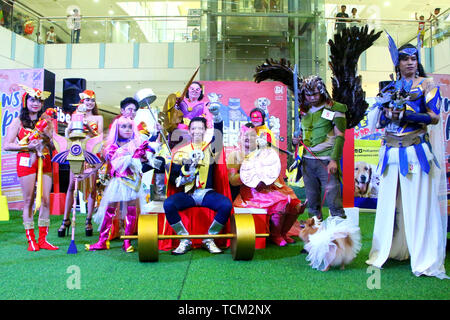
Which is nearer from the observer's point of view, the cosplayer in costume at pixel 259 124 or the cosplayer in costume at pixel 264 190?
the cosplayer in costume at pixel 264 190

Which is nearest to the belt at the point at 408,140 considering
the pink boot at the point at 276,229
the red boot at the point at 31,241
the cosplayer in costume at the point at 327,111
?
the cosplayer in costume at the point at 327,111

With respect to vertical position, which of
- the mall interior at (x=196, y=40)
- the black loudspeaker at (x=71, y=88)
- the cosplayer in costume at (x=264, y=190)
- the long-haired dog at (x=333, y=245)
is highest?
the mall interior at (x=196, y=40)

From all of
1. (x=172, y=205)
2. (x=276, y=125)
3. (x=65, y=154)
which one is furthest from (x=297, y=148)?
(x=276, y=125)

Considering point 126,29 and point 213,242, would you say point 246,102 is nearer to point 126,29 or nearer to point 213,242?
point 213,242

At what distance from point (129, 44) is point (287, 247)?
9.01m

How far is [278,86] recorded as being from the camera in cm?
870

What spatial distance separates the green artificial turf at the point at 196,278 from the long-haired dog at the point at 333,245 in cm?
10

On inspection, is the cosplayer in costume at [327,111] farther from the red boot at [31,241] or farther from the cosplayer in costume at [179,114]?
the red boot at [31,241]

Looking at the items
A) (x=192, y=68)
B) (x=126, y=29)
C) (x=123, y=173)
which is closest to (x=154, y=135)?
(x=123, y=173)

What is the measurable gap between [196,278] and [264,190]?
174 cm

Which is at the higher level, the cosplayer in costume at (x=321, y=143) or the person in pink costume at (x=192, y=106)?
the person in pink costume at (x=192, y=106)

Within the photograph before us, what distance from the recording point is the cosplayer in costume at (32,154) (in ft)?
12.9

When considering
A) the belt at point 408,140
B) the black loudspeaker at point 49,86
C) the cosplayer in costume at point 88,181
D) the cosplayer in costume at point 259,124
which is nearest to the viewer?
the belt at point 408,140

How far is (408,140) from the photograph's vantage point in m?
3.32
